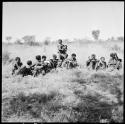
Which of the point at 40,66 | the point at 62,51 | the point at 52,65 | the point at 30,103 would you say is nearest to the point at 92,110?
the point at 30,103

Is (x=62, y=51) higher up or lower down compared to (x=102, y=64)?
higher up

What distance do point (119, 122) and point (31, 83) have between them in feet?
14.3

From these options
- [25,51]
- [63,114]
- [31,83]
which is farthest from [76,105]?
[25,51]

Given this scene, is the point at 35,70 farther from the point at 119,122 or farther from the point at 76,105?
the point at 119,122

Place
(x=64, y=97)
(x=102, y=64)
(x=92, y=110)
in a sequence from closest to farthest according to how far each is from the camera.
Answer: (x=92, y=110), (x=64, y=97), (x=102, y=64)

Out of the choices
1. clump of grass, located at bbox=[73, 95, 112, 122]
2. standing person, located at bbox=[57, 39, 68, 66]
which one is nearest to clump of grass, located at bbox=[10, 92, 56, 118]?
clump of grass, located at bbox=[73, 95, 112, 122]

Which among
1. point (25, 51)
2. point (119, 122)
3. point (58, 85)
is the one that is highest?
point (25, 51)

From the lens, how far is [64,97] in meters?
9.14

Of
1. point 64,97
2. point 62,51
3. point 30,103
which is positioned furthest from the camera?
point 62,51

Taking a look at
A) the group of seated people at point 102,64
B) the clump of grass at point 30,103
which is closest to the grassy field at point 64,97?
the clump of grass at point 30,103

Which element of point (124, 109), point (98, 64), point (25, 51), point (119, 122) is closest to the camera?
point (119, 122)

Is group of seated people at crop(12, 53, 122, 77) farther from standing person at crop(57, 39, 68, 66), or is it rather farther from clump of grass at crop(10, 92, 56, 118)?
clump of grass at crop(10, 92, 56, 118)

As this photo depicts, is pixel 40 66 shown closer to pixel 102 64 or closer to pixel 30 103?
pixel 102 64

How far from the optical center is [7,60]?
1759 centimetres
